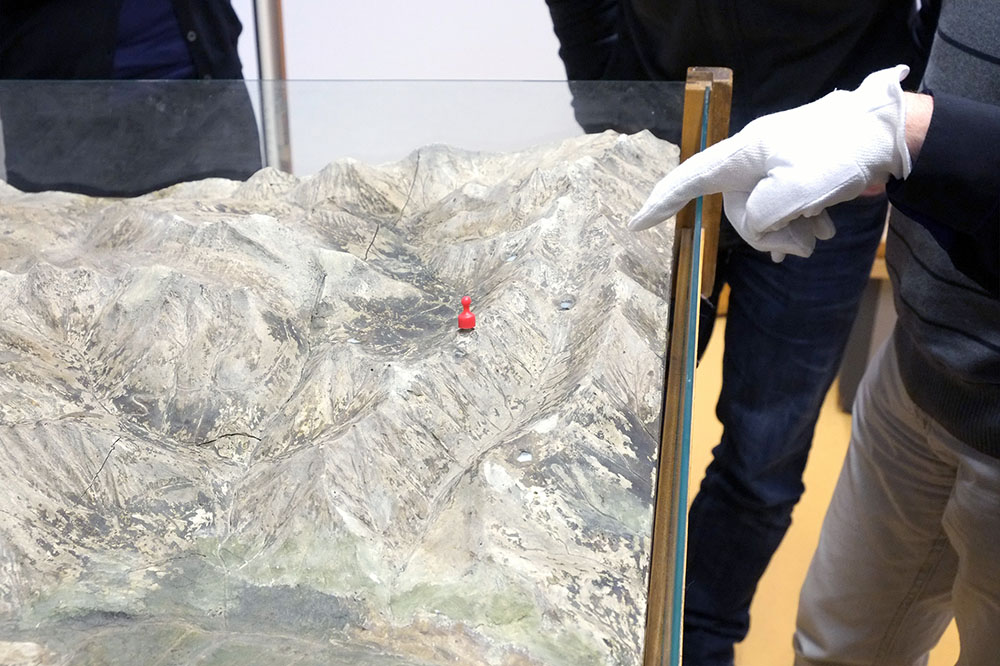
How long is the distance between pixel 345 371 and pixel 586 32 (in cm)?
84

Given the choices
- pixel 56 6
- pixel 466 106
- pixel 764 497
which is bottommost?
pixel 764 497

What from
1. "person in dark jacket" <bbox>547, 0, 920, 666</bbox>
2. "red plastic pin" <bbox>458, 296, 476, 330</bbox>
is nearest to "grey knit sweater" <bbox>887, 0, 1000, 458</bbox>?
"person in dark jacket" <bbox>547, 0, 920, 666</bbox>

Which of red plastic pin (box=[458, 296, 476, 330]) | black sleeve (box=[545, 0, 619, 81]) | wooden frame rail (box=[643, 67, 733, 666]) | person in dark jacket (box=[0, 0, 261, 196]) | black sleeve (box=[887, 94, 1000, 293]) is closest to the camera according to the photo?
wooden frame rail (box=[643, 67, 733, 666])

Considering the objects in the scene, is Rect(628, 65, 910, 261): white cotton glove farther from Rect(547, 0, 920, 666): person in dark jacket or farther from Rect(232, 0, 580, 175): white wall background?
Rect(232, 0, 580, 175): white wall background

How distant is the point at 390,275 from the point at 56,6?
33.0 inches

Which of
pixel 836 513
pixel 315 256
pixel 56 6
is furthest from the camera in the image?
pixel 56 6

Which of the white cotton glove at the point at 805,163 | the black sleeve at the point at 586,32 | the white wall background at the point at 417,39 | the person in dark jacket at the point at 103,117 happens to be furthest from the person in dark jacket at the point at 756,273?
the white wall background at the point at 417,39

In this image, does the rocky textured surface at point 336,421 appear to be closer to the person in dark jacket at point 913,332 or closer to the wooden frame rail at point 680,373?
the wooden frame rail at point 680,373

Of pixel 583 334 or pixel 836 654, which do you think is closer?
pixel 583 334

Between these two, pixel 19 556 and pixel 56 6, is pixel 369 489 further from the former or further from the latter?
pixel 56 6

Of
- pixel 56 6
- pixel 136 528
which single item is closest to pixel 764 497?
pixel 136 528

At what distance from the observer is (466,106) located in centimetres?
144

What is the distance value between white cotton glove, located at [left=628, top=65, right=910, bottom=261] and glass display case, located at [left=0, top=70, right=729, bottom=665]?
146mm

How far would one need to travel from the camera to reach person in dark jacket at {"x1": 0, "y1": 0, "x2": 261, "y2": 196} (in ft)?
4.63
